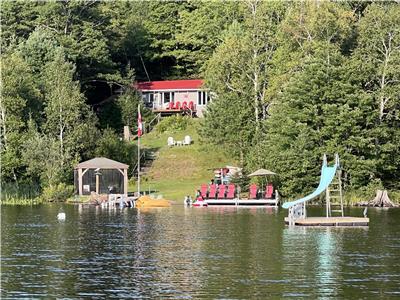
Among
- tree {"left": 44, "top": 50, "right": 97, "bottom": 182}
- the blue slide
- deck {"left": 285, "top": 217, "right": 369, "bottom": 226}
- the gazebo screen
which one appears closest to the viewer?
deck {"left": 285, "top": 217, "right": 369, "bottom": 226}

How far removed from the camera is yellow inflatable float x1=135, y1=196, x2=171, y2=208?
2670 inches

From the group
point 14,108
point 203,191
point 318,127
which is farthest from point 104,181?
point 318,127

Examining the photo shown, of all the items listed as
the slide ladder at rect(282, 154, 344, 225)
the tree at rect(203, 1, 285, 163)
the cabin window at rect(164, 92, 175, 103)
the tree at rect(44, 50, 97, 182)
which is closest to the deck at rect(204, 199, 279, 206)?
the tree at rect(203, 1, 285, 163)

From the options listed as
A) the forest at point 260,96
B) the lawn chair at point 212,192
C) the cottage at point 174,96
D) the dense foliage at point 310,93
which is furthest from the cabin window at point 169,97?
the lawn chair at point 212,192

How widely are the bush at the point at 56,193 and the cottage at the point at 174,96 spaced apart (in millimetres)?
27750

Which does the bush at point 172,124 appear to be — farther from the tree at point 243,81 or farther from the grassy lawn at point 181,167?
the tree at point 243,81

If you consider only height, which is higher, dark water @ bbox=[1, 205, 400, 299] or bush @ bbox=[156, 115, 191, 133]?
bush @ bbox=[156, 115, 191, 133]

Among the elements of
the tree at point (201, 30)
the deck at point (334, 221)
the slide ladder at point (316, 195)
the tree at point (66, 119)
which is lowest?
the deck at point (334, 221)

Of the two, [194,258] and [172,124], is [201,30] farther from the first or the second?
[194,258]

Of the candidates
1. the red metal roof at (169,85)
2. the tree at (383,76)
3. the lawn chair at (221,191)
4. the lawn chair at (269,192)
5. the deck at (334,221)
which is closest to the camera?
the deck at (334,221)

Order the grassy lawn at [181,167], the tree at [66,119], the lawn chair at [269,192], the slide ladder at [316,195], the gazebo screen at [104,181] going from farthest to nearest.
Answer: the tree at [66,119] < the grassy lawn at [181,167] < the gazebo screen at [104,181] < the lawn chair at [269,192] < the slide ladder at [316,195]

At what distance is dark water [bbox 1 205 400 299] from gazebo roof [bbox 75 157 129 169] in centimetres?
1208

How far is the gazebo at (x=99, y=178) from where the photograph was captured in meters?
73.4

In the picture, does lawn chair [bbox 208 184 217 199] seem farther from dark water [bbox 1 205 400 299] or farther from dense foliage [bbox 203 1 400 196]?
dark water [bbox 1 205 400 299]
